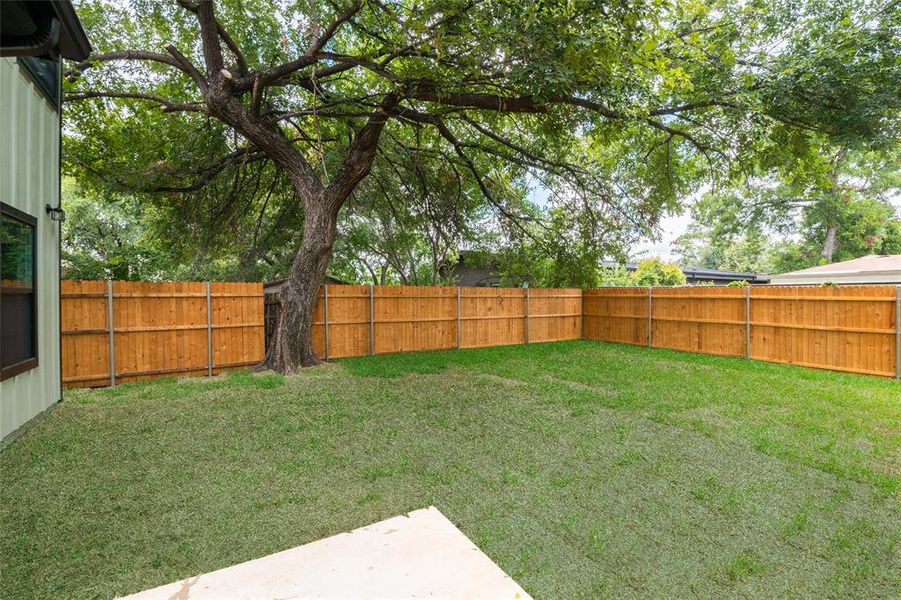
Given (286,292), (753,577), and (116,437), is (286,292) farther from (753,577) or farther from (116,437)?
(753,577)

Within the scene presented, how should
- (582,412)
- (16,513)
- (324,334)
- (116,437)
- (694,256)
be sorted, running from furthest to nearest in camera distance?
(694,256)
(324,334)
(582,412)
(116,437)
(16,513)

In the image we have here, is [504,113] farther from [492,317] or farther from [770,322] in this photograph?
[770,322]

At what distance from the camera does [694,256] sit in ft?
128

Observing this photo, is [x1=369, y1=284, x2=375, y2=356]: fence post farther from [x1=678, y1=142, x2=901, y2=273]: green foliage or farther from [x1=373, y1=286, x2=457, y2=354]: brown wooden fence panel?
[x1=678, y1=142, x2=901, y2=273]: green foliage

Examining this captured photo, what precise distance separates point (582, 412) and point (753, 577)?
2.50 m

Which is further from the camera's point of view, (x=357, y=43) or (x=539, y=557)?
(x=357, y=43)

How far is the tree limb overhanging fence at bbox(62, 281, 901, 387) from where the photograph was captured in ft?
18.5

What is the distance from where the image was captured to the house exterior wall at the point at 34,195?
10.8ft

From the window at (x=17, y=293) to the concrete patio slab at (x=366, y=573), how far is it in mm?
3005

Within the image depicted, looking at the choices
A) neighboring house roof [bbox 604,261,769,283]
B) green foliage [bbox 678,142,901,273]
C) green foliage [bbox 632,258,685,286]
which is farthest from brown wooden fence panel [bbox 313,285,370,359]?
neighboring house roof [bbox 604,261,769,283]

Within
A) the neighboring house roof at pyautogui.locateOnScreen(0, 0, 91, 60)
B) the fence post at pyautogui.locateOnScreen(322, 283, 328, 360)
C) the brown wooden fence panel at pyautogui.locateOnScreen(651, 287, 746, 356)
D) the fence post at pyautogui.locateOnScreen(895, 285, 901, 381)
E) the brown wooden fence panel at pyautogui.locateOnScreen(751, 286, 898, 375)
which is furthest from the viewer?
the brown wooden fence panel at pyautogui.locateOnScreen(651, 287, 746, 356)

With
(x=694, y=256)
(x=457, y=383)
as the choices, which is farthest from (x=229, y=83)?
(x=694, y=256)

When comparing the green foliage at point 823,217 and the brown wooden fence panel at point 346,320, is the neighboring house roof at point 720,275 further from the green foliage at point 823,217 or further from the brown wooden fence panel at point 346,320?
the brown wooden fence panel at point 346,320

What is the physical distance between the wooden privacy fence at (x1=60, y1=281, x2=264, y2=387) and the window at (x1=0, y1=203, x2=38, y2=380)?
5.46 ft
